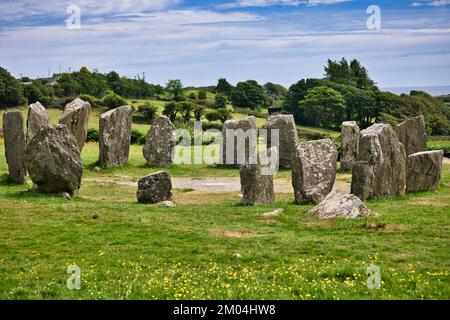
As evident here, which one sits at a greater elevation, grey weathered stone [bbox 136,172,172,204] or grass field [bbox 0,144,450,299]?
grey weathered stone [bbox 136,172,172,204]

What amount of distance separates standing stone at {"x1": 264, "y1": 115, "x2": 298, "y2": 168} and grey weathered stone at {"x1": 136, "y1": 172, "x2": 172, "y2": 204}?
1605 centimetres

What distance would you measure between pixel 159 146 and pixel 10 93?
4329 centimetres

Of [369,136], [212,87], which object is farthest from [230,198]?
[212,87]

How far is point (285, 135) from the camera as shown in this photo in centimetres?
4038

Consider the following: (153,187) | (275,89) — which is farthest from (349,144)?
(275,89)

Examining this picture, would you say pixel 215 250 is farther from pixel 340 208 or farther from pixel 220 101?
pixel 220 101

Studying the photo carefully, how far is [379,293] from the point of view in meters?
12.2

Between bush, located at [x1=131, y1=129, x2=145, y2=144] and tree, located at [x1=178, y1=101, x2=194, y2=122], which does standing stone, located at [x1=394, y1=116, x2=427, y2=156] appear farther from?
tree, located at [x1=178, y1=101, x2=194, y2=122]

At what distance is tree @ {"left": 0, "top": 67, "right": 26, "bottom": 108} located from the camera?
76.9m

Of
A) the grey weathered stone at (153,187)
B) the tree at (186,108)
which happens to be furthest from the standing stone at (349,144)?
the tree at (186,108)

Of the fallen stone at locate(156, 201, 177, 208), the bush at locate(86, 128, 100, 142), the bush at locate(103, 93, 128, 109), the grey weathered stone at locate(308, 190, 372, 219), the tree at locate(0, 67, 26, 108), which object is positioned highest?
the tree at locate(0, 67, 26, 108)

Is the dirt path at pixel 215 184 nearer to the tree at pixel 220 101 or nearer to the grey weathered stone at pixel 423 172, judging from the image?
the grey weathered stone at pixel 423 172

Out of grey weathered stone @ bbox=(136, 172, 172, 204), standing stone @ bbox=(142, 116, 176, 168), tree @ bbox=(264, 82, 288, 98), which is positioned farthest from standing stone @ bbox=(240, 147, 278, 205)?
tree @ bbox=(264, 82, 288, 98)
